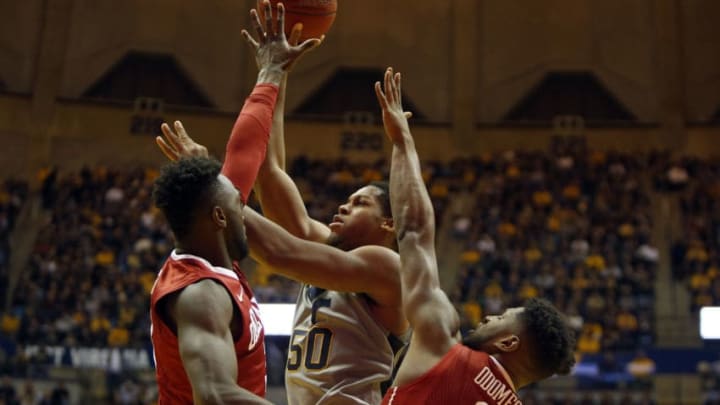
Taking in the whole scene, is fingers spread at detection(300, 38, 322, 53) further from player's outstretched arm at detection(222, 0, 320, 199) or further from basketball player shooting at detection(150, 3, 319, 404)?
basketball player shooting at detection(150, 3, 319, 404)

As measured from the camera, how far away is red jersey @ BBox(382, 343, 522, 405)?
2939mm

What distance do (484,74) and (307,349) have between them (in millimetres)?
19520

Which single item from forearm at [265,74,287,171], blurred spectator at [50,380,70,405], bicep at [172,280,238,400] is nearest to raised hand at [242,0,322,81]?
forearm at [265,74,287,171]

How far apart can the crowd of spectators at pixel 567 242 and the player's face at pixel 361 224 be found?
1046 centimetres

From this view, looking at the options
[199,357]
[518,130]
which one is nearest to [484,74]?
[518,130]

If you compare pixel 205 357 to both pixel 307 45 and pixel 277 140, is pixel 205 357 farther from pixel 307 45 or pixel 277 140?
pixel 277 140

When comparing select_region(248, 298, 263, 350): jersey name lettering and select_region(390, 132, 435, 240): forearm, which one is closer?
select_region(248, 298, 263, 350): jersey name lettering

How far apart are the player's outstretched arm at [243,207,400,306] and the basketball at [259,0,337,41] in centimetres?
101

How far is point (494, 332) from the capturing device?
317 centimetres

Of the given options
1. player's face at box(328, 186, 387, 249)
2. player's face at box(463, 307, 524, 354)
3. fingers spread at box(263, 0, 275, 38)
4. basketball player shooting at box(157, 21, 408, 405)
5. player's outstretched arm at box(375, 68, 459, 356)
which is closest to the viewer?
player's outstretched arm at box(375, 68, 459, 356)

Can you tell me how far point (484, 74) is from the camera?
74.8ft

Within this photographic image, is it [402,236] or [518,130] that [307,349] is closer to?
[402,236]

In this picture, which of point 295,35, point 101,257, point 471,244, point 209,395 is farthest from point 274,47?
point 471,244

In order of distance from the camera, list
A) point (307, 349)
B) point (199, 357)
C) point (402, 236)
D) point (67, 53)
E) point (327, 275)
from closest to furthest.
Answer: point (199, 357)
point (402, 236)
point (327, 275)
point (307, 349)
point (67, 53)
